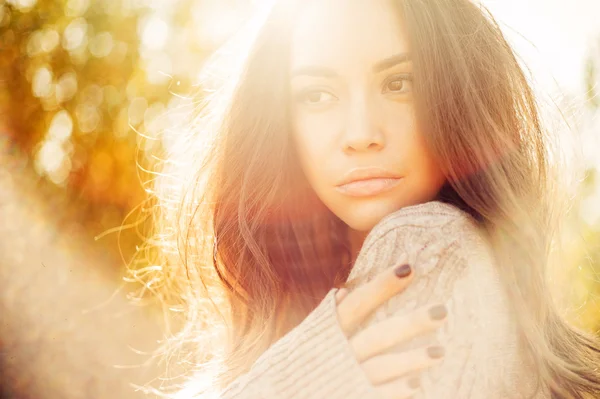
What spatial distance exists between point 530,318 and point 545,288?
0.14m

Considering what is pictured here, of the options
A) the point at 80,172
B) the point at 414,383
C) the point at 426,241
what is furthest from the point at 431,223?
the point at 80,172

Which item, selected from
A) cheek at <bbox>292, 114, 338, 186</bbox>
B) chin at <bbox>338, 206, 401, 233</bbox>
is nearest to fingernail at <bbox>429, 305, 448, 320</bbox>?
chin at <bbox>338, 206, 401, 233</bbox>

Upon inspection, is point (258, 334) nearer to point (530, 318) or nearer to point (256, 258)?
point (256, 258)

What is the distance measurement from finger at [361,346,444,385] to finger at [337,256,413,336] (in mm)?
114

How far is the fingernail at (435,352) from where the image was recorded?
4.89 ft

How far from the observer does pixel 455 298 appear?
1525mm

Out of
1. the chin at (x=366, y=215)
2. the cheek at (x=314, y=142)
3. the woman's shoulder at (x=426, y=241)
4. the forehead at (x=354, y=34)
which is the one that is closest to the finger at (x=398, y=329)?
the woman's shoulder at (x=426, y=241)

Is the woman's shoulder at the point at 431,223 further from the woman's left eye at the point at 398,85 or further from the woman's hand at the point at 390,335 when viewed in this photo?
the woman's left eye at the point at 398,85

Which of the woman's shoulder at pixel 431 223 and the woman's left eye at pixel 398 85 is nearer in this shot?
the woman's shoulder at pixel 431 223

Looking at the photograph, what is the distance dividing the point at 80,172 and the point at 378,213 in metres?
5.24

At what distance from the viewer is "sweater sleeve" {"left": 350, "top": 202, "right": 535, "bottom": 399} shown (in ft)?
4.93

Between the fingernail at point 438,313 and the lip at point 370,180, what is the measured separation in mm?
499

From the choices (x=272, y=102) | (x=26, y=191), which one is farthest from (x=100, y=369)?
(x=272, y=102)

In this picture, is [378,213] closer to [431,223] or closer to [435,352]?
[431,223]
